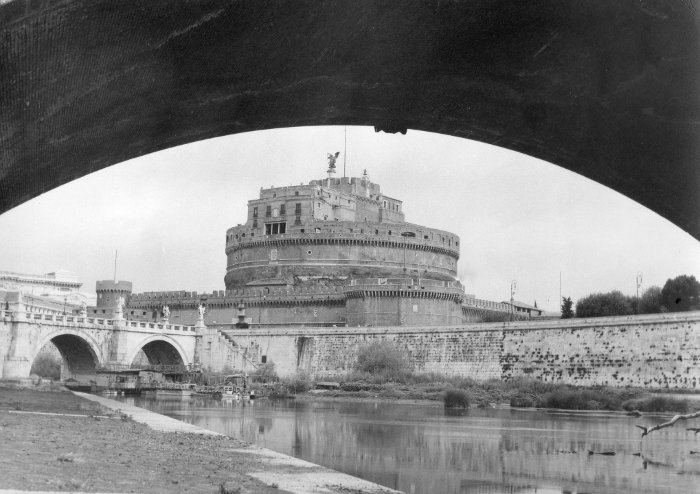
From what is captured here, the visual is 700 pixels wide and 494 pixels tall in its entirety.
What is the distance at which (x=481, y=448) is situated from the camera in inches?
751

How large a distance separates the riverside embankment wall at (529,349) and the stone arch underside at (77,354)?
28.9ft

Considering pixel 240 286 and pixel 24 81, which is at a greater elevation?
pixel 240 286

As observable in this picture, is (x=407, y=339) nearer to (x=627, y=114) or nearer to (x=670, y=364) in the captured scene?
(x=670, y=364)

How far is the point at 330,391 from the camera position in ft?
151

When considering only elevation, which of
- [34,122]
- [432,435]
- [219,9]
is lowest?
[432,435]

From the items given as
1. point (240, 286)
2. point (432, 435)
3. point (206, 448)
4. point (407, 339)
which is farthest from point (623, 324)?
point (240, 286)

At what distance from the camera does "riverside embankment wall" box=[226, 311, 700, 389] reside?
1421 inches

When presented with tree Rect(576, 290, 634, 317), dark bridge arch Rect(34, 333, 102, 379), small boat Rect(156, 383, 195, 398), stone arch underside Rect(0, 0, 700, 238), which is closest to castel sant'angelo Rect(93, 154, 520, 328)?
tree Rect(576, 290, 634, 317)

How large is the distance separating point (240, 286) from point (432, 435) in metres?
44.3

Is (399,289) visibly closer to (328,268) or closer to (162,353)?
(328,268)

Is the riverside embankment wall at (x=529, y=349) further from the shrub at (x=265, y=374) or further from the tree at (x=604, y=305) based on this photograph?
the tree at (x=604, y=305)

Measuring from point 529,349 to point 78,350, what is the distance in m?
26.3

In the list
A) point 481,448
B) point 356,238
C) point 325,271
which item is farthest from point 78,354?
point 481,448

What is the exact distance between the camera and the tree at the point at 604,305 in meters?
52.4
